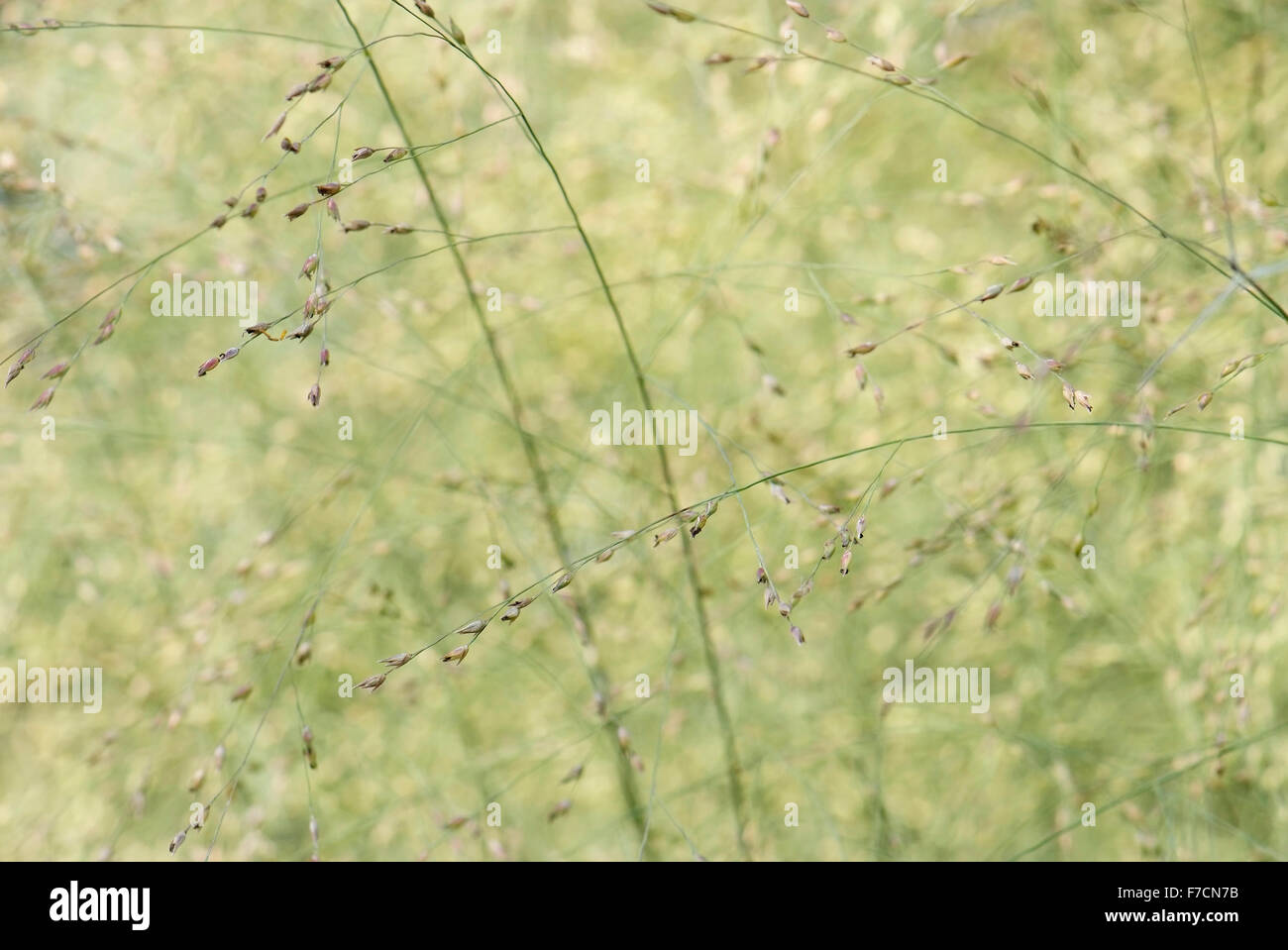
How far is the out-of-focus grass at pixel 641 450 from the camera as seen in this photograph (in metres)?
1.59

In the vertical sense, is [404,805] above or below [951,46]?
below

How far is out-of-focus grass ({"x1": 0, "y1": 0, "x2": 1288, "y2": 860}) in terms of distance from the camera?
159 cm

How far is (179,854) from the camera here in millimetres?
1742

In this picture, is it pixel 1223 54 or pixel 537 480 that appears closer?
pixel 537 480

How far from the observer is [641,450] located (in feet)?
5.48

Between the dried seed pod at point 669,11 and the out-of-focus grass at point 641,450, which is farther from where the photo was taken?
the out-of-focus grass at point 641,450

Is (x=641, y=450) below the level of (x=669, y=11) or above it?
below

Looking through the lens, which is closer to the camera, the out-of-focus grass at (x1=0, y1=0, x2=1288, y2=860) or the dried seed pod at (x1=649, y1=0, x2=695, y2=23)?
the dried seed pod at (x1=649, y1=0, x2=695, y2=23)

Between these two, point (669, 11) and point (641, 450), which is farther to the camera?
point (641, 450)
